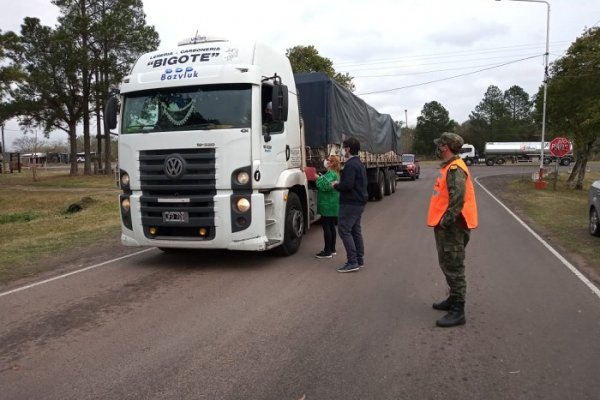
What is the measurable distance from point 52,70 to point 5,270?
32284mm

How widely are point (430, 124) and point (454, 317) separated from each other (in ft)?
274

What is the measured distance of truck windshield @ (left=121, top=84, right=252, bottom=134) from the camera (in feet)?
23.6

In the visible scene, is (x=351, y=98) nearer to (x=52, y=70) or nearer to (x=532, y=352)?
(x=532, y=352)

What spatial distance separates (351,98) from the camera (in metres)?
13.9

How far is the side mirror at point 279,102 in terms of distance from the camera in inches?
284

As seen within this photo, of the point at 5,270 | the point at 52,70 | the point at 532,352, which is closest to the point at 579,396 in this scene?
the point at 532,352

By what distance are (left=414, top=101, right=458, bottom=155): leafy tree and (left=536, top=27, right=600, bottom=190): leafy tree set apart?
59.0 meters

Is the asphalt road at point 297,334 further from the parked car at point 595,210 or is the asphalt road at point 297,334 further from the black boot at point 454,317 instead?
the parked car at point 595,210

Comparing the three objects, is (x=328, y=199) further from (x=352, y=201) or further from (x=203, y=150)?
(x=203, y=150)

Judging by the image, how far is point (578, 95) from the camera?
69.9 ft

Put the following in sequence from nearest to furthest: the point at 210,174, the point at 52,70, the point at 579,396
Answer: the point at 579,396, the point at 210,174, the point at 52,70

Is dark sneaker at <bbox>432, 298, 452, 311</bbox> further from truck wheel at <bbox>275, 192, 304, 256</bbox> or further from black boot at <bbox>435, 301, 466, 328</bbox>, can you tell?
truck wheel at <bbox>275, 192, 304, 256</bbox>

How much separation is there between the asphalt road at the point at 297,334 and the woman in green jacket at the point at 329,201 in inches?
16.9

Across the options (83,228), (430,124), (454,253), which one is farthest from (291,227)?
(430,124)
